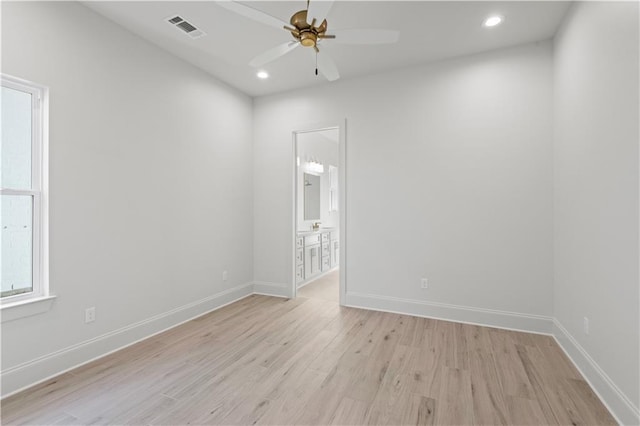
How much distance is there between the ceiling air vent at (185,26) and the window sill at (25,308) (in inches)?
101

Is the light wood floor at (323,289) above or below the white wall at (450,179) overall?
below

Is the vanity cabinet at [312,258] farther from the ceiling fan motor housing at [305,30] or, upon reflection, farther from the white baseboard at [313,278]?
the ceiling fan motor housing at [305,30]

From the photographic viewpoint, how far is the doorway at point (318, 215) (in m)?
4.08

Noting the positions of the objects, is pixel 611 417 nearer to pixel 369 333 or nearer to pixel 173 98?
pixel 369 333

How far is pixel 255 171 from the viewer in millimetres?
4656

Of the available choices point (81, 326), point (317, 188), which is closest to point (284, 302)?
point (81, 326)

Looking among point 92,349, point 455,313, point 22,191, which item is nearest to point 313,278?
point 455,313

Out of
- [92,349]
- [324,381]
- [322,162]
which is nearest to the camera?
[324,381]

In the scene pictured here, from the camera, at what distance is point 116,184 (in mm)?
2801

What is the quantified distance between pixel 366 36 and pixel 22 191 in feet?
9.14

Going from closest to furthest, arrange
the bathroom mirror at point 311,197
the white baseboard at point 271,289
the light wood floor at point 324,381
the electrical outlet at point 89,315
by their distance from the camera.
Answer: the light wood floor at point 324,381, the electrical outlet at point 89,315, the white baseboard at point 271,289, the bathroom mirror at point 311,197

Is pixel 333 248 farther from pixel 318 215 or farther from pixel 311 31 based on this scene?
pixel 311 31

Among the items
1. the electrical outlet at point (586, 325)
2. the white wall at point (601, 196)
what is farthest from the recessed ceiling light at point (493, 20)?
the electrical outlet at point (586, 325)

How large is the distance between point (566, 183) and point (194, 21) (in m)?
3.71
